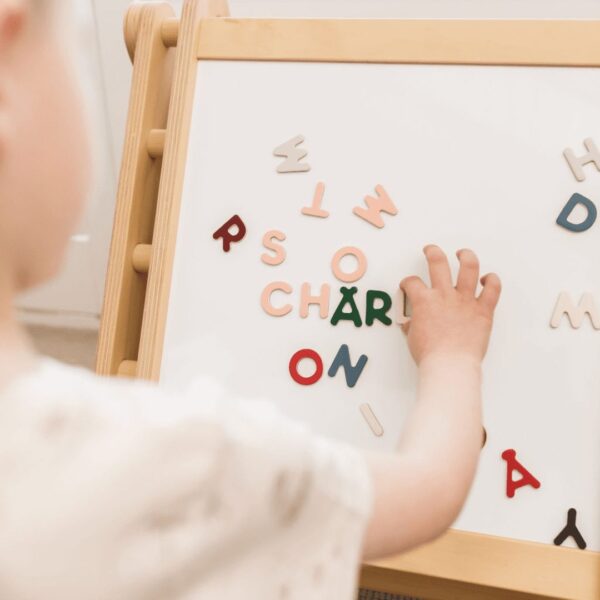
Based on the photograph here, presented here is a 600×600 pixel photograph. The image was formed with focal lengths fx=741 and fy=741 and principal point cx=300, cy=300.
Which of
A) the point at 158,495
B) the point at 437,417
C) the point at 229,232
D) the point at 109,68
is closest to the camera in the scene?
the point at 158,495

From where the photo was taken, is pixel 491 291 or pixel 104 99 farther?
pixel 104 99

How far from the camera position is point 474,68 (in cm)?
61

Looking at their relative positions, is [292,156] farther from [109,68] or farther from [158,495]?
[109,68]

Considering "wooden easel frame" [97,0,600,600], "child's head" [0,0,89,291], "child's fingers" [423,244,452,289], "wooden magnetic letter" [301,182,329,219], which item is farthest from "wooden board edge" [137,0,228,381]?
"child's head" [0,0,89,291]

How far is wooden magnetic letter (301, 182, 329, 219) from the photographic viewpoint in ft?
2.06

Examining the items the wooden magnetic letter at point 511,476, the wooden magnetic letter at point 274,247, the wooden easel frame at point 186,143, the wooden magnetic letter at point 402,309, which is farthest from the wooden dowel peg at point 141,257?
the wooden magnetic letter at point 511,476

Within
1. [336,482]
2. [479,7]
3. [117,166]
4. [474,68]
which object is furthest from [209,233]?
[117,166]

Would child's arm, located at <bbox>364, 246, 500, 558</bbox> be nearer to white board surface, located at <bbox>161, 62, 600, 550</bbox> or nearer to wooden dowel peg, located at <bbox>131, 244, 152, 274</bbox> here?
white board surface, located at <bbox>161, 62, 600, 550</bbox>

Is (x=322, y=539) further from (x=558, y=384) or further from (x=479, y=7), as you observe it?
(x=479, y=7)

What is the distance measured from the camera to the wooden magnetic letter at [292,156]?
64 centimetres

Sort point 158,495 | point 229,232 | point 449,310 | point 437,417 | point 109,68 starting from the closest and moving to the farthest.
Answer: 1. point 158,495
2. point 437,417
3. point 449,310
4. point 229,232
5. point 109,68

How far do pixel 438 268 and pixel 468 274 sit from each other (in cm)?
2

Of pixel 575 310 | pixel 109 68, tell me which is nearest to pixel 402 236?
pixel 575 310

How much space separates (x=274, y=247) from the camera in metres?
0.63
